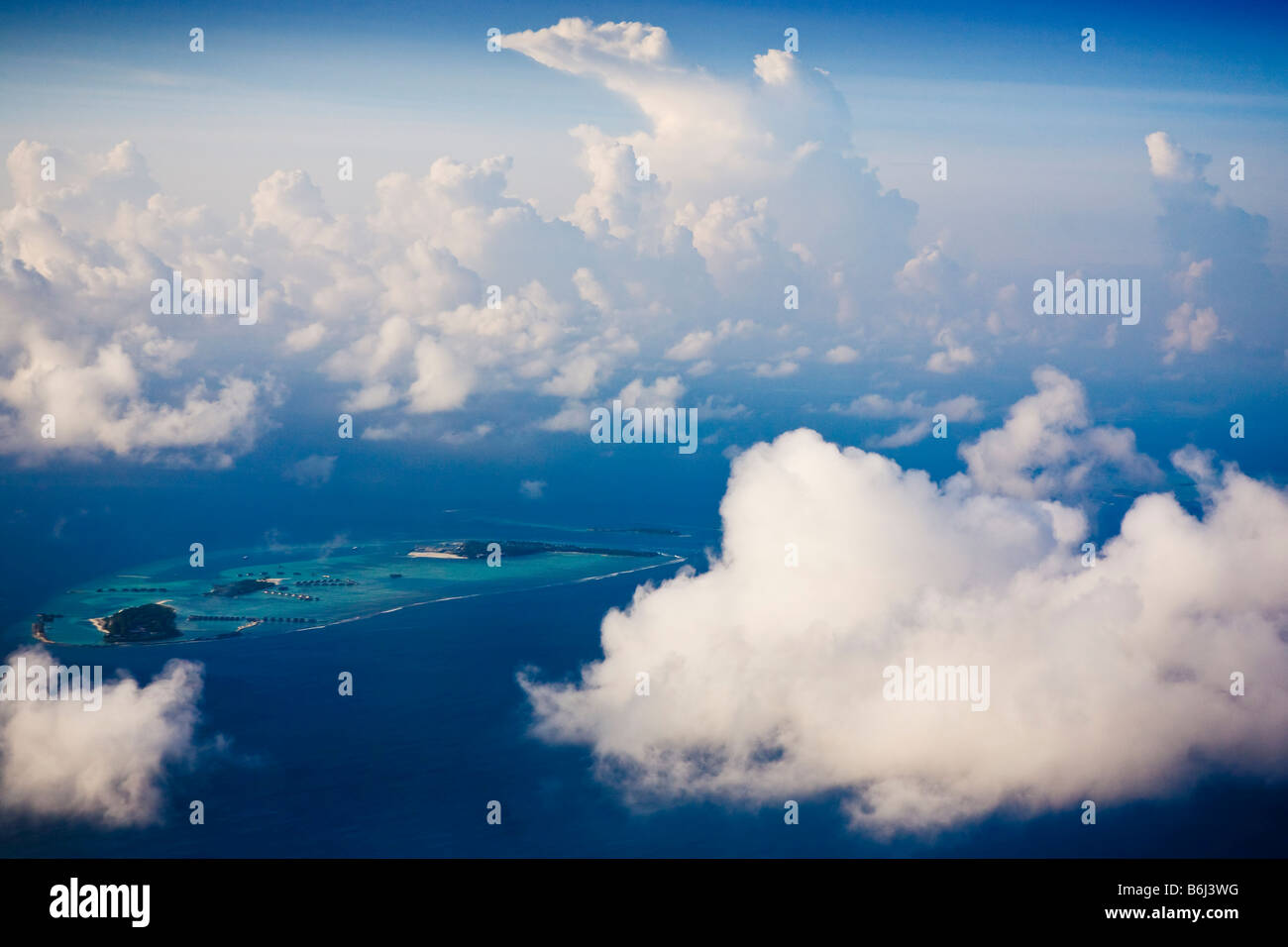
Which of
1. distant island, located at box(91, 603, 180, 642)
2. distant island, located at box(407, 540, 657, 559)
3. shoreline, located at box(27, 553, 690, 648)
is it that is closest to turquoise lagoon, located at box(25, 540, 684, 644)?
shoreline, located at box(27, 553, 690, 648)

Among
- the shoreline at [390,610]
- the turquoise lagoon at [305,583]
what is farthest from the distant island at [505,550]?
the shoreline at [390,610]

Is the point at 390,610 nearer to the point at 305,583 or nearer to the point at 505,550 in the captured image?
the point at 305,583

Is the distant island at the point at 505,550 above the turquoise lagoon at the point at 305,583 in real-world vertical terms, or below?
above

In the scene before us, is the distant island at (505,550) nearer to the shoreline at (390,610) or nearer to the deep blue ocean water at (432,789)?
the shoreline at (390,610)

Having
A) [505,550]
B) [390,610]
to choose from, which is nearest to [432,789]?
[390,610]

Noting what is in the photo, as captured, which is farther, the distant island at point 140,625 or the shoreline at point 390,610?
the distant island at point 140,625
